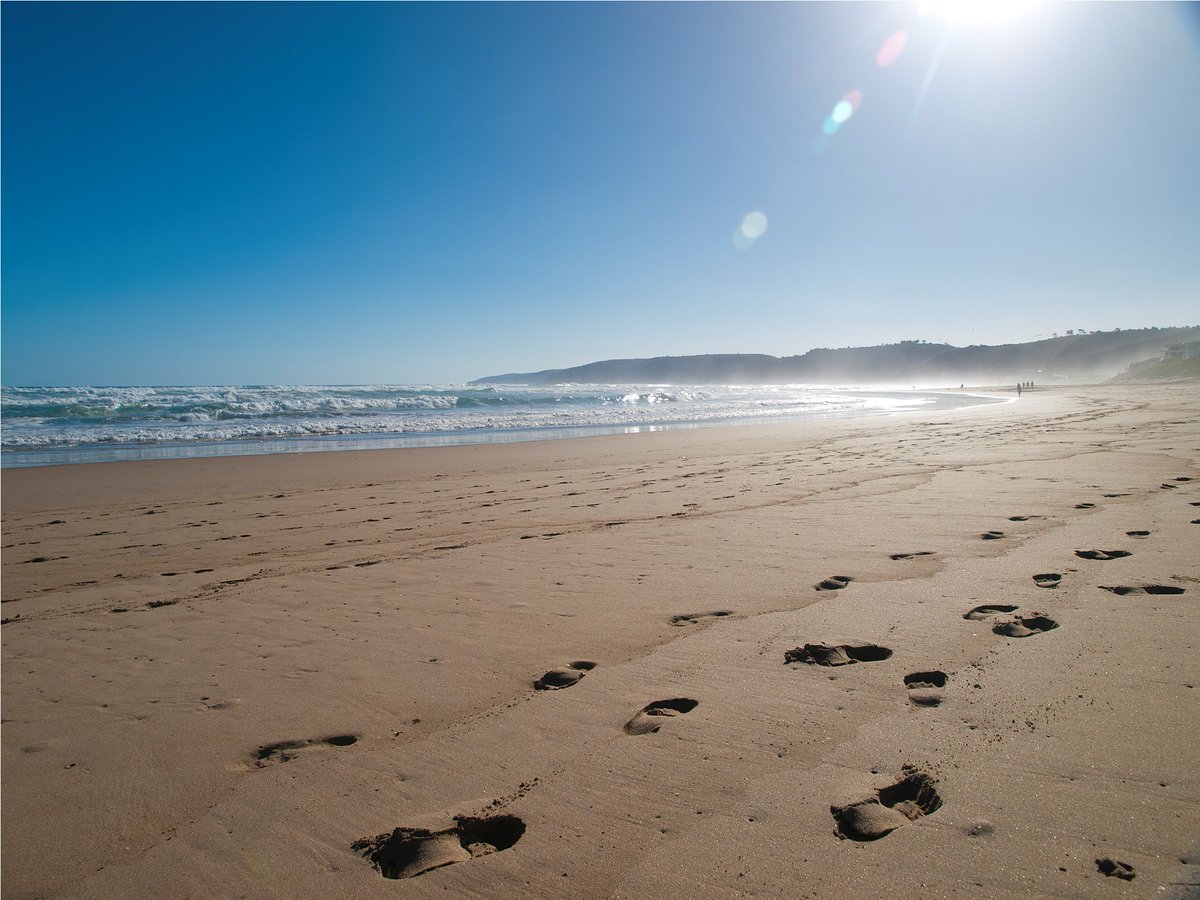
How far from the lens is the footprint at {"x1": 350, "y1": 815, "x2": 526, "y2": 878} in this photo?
1767 mm

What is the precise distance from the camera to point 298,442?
57.7ft

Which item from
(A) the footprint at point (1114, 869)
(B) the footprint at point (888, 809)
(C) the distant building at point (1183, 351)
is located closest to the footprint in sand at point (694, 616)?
(B) the footprint at point (888, 809)

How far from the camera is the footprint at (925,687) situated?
2.39 m

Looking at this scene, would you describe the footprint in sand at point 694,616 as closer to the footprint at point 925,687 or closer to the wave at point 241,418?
the footprint at point 925,687

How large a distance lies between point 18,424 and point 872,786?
30139 millimetres

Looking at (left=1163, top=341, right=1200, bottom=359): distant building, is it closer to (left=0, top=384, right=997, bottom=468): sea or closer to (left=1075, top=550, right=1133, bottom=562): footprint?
(left=0, top=384, right=997, bottom=468): sea

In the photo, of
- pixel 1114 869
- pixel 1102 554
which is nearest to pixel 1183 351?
pixel 1102 554

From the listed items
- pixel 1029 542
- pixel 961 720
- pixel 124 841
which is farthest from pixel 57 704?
pixel 1029 542

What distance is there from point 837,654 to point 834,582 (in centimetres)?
110

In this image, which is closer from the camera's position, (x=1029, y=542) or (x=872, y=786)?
(x=872, y=786)

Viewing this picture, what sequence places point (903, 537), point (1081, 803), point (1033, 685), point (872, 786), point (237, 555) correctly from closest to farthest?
point (1081, 803)
point (872, 786)
point (1033, 685)
point (903, 537)
point (237, 555)

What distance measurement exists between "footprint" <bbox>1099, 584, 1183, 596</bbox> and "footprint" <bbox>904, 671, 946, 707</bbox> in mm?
1624

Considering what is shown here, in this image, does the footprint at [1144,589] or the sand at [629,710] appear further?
the footprint at [1144,589]

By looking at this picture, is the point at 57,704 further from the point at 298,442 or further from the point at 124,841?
the point at 298,442
